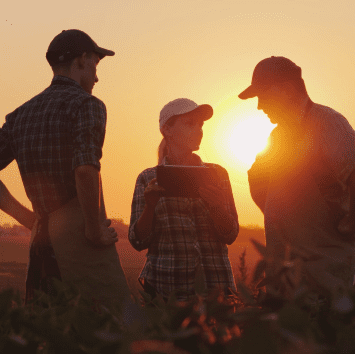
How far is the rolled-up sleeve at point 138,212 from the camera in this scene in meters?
3.40

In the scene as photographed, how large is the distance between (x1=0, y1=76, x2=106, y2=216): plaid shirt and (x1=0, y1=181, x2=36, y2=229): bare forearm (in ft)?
0.46

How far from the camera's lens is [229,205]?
3529 millimetres

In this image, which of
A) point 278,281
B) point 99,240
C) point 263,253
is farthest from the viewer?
point 99,240

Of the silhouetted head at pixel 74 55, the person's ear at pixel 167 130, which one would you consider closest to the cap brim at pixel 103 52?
the silhouetted head at pixel 74 55

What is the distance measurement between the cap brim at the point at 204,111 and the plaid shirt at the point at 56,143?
1.22 metres

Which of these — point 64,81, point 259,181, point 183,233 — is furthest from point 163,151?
point 259,181

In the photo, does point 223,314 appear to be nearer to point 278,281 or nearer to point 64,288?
point 278,281

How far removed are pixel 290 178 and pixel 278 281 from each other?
5.17 feet

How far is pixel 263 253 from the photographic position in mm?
845

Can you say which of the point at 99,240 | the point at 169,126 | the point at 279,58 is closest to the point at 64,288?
the point at 99,240

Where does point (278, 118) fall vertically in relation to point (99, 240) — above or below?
above

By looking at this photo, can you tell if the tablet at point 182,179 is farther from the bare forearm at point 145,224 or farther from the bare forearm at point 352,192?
the bare forearm at point 352,192

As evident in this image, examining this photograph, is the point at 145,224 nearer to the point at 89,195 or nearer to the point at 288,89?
the point at 89,195

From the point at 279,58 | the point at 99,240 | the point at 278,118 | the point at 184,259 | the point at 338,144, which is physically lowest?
the point at 184,259
